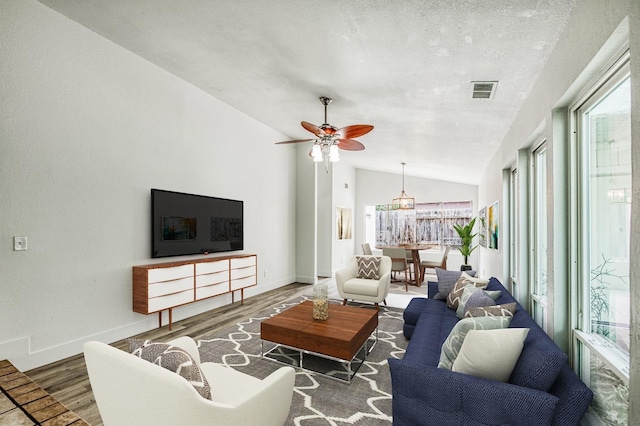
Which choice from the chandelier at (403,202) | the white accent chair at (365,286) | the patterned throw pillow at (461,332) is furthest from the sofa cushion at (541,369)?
the chandelier at (403,202)

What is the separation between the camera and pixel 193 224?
14.6ft

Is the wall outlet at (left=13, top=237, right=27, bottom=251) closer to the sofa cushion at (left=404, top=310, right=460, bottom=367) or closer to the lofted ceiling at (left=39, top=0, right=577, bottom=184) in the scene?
the lofted ceiling at (left=39, top=0, right=577, bottom=184)

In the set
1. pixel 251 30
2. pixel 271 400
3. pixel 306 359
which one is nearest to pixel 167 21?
pixel 251 30

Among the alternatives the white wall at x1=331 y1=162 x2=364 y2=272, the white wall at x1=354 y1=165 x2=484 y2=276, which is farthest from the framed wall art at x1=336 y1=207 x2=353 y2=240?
the white wall at x1=354 y1=165 x2=484 y2=276

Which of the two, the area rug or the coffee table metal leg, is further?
the coffee table metal leg

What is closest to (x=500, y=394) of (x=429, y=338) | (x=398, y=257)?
(x=429, y=338)

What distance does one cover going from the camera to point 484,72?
2584 mm

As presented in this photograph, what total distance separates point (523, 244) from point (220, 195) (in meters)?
4.07

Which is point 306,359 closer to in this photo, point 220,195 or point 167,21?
point 220,195

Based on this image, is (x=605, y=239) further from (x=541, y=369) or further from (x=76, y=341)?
(x=76, y=341)

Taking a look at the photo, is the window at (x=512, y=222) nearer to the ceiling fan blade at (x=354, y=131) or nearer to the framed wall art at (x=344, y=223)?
the ceiling fan blade at (x=354, y=131)

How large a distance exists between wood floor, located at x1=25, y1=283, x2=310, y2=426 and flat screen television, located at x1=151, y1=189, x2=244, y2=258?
913 millimetres

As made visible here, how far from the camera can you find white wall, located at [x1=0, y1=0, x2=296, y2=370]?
9.11 ft

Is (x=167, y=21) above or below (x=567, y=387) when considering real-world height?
above
